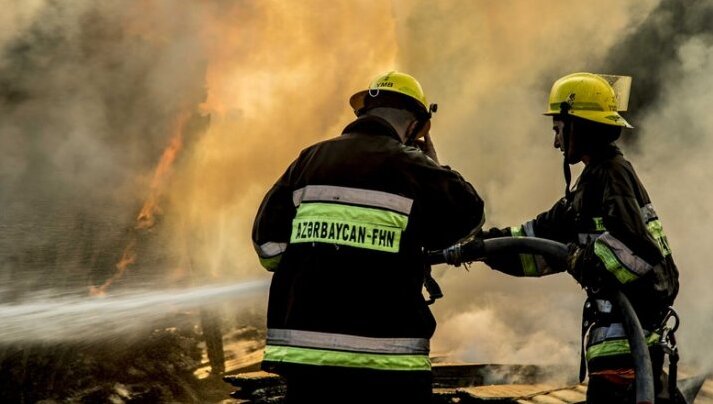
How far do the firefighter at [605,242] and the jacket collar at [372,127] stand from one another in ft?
3.46

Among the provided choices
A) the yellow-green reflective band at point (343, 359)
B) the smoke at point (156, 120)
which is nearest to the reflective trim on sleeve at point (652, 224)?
the yellow-green reflective band at point (343, 359)

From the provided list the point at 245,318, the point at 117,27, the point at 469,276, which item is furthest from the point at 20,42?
the point at 469,276

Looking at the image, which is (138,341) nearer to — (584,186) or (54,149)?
(584,186)

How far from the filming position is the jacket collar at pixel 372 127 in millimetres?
2684

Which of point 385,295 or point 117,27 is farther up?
point 117,27

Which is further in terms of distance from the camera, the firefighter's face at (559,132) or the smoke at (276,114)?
the smoke at (276,114)

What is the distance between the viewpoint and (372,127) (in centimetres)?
269

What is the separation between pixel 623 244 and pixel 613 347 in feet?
1.78

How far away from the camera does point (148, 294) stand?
11.4 metres

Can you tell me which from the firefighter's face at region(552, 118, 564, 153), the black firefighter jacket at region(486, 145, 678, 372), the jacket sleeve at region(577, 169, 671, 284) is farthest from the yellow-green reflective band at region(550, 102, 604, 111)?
the jacket sleeve at region(577, 169, 671, 284)

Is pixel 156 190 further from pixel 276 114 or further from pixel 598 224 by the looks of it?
pixel 598 224

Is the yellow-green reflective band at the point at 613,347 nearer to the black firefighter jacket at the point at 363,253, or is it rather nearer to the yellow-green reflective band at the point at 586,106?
the black firefighter jacket at the point at 363,253

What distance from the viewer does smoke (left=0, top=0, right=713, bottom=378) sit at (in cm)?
960

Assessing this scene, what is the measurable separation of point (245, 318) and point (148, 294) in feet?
9.79
